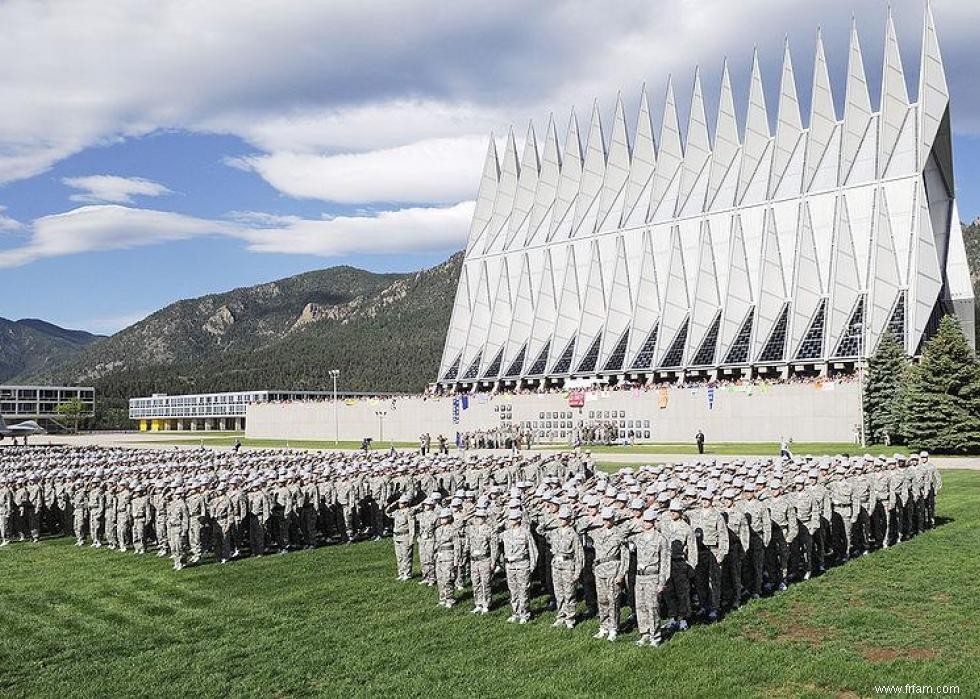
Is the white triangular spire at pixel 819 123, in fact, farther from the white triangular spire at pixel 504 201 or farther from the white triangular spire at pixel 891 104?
the white triangular spire at pixel 504 201

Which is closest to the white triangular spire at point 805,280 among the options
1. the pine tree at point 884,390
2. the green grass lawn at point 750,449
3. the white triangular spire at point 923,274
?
the white triangular spire at point 923,274

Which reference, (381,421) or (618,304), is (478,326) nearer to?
(618,304)

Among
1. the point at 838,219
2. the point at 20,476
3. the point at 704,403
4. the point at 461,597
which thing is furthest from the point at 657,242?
the point at 461,597

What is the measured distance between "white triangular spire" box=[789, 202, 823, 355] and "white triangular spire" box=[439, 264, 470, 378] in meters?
31.8

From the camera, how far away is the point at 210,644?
1110 centimetres

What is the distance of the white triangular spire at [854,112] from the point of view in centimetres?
5719

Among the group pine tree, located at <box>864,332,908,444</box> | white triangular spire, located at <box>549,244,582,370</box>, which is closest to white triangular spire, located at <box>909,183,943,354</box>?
pine tree, located at <box>864,332,908,444</box>

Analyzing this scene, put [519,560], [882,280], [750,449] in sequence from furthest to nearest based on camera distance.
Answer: [882,280]
[750,449]
[519,560]

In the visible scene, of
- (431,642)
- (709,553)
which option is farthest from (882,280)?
(431,642)

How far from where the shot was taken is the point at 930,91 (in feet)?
176

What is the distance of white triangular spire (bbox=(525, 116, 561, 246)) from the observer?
256 feet

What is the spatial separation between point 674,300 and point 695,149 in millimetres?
11676

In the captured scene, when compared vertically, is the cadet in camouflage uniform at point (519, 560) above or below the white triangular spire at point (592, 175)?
below

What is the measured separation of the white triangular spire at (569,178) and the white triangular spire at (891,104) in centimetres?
2686
